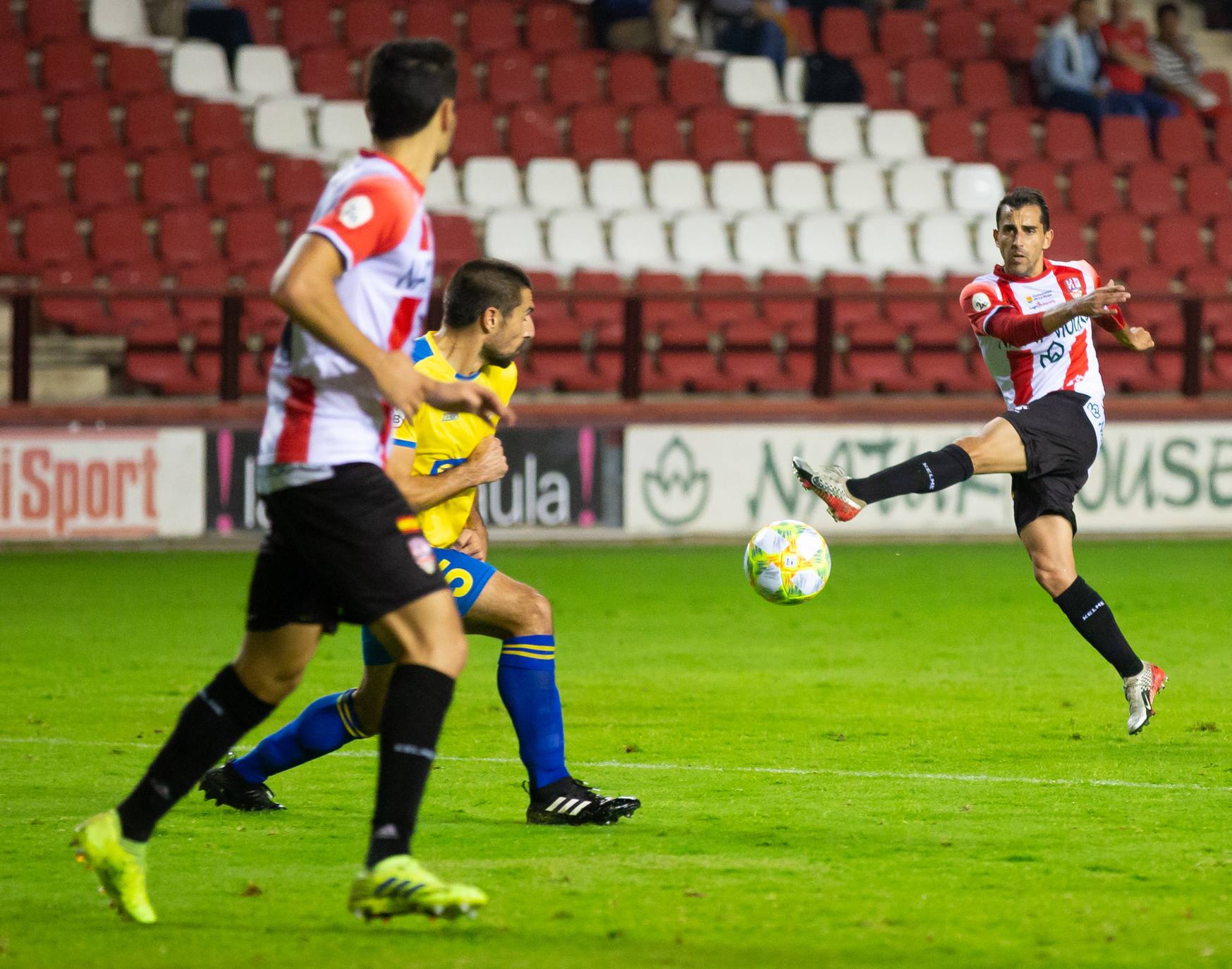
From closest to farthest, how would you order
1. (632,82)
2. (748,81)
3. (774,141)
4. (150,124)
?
(150,124) < (632,82) < (774,141) < (748,81)

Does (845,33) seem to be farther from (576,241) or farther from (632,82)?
(576,241)

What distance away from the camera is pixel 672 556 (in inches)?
600

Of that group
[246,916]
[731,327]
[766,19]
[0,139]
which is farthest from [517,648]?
[766,19]

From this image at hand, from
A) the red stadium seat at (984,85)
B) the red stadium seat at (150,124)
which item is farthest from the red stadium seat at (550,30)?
the red stadium seat at (984,85)

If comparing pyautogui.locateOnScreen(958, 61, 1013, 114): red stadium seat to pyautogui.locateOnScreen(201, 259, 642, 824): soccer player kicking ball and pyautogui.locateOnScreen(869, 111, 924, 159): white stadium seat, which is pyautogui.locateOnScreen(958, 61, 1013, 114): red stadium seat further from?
pyautogui.locateOnScreen(201, 259, 642, 824): soccer player kicking ball

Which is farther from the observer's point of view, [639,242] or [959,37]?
[959,37]

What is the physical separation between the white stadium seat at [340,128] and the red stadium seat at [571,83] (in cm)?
226

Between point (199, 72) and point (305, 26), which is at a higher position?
point (305, 26)

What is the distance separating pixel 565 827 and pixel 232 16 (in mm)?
14486

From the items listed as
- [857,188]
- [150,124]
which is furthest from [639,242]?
[150,124]

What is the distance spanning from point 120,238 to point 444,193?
10.2ft

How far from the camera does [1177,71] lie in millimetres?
21859

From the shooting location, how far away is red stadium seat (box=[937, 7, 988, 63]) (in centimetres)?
2173

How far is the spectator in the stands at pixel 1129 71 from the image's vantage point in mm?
21203
